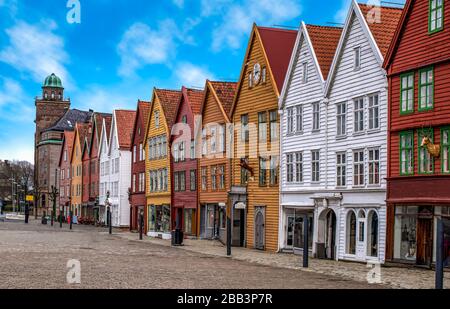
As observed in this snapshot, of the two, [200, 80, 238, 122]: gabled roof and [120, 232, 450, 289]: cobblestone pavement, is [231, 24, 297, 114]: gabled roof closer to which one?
[200, 80, 238, 122]: gabled roof

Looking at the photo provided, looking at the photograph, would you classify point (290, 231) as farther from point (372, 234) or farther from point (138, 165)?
point (138, 165)

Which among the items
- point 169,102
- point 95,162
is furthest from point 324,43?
point 95,162

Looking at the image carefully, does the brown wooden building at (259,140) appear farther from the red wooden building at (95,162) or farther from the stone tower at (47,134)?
the stone tower at (47,134)

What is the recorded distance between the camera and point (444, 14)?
31.0m

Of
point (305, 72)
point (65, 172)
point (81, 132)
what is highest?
point (305, 72)

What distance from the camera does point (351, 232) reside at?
3716cm

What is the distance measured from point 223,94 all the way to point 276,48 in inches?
354

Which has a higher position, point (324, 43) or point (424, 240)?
point (324, 43)

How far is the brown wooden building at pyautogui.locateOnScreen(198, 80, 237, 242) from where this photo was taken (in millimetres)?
52562

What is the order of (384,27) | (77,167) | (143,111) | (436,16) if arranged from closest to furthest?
1. (436,16)
2. (384,27)
3. (143,111)
4. (77,167)

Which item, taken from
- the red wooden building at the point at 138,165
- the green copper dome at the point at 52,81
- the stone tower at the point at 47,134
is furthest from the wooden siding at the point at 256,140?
the green copper dome at the point at 52,81

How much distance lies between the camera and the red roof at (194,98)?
59.5m

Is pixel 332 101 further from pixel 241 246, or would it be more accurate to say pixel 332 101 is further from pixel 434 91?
pixel 241 246

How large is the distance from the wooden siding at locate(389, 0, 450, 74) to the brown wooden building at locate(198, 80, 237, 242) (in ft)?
63.0
